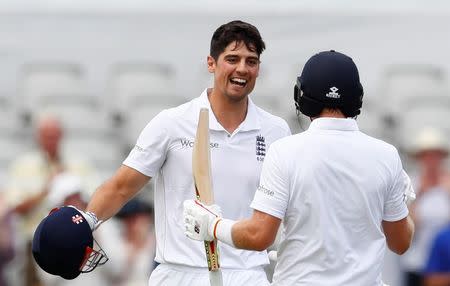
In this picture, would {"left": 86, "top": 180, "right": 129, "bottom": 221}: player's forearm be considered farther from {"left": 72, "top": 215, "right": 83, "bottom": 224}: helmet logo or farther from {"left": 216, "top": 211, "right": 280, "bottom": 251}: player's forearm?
{"left": 216, "top": 211, "right": 280, "bottom": 251}: player's forearm

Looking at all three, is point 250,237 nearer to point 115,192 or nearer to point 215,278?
point 215,278

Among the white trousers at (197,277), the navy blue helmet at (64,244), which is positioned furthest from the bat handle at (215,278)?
the navy blue helmet at (64,244)

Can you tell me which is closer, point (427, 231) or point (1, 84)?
point (427, 231)

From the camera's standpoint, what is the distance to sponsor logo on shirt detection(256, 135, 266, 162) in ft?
20.6

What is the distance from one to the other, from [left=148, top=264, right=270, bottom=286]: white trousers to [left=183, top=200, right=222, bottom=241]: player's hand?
619 millimetres

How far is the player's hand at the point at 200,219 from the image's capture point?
5543mm

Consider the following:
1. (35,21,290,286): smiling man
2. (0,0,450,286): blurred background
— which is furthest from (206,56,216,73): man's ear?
(0,0,450,286): blurred background

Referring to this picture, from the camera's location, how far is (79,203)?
8.73m

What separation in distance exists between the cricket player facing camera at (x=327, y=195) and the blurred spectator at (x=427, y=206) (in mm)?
3676

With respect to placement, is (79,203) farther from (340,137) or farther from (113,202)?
(340,137)

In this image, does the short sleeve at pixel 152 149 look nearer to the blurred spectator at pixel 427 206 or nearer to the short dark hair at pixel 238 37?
the short dark hair at pixel 238 37

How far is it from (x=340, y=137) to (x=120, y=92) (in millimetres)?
6681

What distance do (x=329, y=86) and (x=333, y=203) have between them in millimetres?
416

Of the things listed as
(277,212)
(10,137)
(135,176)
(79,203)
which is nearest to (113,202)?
(135,176)
